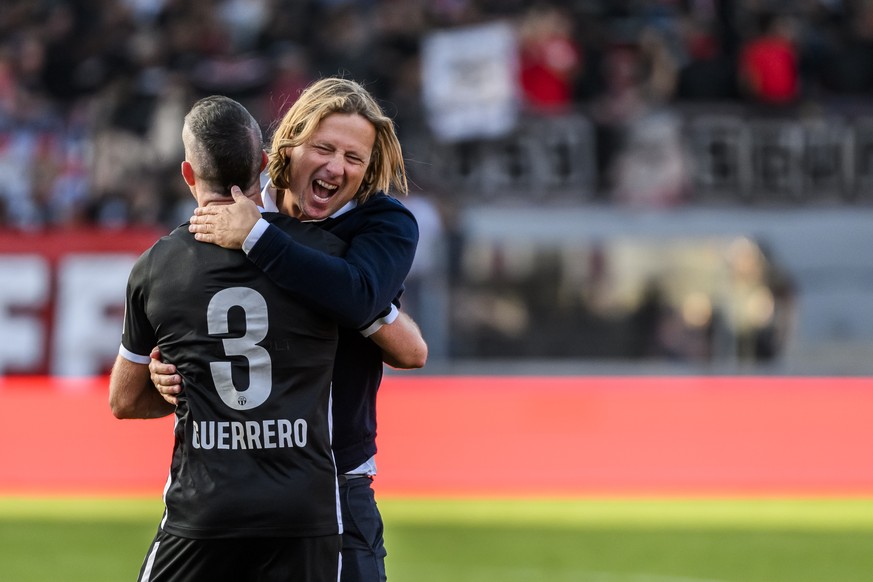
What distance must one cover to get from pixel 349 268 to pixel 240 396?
410 millimetres

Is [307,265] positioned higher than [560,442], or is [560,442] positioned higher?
[307,265]

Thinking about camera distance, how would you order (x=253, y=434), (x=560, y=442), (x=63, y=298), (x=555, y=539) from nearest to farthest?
(x=253, y=434) → (x=555, y=539) → (x=560, y=442) → (x=63, y=298)

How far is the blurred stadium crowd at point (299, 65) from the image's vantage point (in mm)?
13531

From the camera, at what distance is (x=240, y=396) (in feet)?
11.0

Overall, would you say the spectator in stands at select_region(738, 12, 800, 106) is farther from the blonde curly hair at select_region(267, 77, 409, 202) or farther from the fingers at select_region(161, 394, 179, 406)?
the fingers at select_region(161, 394, 179, 406)

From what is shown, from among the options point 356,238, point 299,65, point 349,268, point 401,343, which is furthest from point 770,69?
point 349,268

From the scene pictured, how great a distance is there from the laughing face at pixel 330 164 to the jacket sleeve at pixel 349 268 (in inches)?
4.0

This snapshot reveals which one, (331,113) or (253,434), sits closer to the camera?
(253,434)

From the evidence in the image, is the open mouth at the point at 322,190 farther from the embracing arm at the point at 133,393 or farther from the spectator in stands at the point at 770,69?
the spectator in stands at the point at 770,69

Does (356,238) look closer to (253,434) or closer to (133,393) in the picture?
(253,434)

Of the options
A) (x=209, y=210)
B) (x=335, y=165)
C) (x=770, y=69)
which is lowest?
(x=209, y=210)

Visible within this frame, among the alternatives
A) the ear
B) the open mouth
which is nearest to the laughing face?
the open mouth

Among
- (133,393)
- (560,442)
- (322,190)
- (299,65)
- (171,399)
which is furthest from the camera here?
(299,65)

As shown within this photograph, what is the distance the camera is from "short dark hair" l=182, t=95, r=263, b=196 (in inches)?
132
